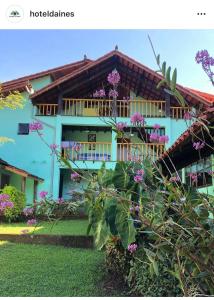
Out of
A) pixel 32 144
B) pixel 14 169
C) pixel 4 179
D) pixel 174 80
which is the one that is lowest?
pixel 4 179

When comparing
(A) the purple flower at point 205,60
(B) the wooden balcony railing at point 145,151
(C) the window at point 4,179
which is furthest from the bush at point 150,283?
(C) the window at point 4,179

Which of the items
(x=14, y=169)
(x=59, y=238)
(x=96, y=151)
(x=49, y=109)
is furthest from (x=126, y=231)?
(x=49, y=109)

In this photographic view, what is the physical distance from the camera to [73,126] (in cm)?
530

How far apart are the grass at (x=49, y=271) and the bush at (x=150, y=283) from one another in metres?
0.13

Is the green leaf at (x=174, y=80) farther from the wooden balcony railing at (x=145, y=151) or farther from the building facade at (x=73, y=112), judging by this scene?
the building facade at (x=73, y=112)

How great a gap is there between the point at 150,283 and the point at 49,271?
0.94 metres

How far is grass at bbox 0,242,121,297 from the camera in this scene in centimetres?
222

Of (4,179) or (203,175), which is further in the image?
(4,179)

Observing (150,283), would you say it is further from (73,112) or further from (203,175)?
(73,112)

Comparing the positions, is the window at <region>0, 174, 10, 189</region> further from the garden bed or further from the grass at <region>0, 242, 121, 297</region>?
the grass at <region>0, 242, 121, 297</region>

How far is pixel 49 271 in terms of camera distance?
270cm

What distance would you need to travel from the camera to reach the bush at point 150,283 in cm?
186
